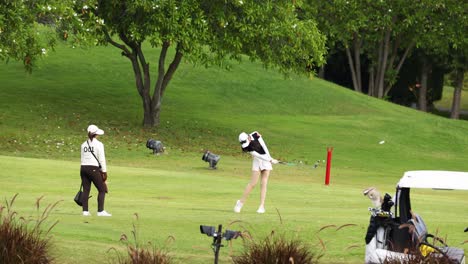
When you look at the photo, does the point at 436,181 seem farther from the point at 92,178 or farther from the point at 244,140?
the point at 92,178

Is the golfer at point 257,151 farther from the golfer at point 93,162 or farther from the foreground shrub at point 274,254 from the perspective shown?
the foreground shrub at point 274,254

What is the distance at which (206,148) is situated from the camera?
158 ft

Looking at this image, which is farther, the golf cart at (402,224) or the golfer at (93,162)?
the golfer at (93,162)

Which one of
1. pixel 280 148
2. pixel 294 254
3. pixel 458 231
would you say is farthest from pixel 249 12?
pixel 294 254

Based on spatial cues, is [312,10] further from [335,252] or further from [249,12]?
[335,252]

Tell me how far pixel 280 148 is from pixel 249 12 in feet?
26.6

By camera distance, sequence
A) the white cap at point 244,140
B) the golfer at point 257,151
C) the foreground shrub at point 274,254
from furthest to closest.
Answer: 1. the golfer at point 257,151
2. the white cap at point 244,140
3. the foreground shrub at point 274,254

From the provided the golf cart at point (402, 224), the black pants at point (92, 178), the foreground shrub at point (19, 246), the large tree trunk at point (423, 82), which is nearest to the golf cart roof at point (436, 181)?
the golf cart at point (402, 224)

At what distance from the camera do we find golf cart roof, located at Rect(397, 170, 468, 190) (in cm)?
1436

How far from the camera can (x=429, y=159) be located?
169 ft

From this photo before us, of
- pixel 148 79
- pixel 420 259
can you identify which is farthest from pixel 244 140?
pixel 148 79

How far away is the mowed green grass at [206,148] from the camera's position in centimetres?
2042

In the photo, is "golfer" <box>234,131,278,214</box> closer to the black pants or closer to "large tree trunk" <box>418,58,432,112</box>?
the black pants

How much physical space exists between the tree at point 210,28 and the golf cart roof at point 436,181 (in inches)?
1119
